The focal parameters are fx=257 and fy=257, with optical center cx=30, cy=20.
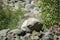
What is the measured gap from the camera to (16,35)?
17.2 meters

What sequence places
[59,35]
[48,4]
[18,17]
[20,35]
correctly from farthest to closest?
Answer: [18,17], [20,35], [59,35], [48,4]

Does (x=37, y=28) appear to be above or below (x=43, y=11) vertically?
below

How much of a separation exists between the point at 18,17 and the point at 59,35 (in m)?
4.62

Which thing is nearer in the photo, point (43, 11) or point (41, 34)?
point (43, 11)

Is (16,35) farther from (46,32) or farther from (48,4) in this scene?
(48,4)

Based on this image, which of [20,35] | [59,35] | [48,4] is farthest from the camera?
[20,35]

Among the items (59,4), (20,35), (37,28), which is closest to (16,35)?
(20,35)

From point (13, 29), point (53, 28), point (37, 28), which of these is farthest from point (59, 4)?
point (13, 29)

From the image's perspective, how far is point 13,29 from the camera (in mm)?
18328

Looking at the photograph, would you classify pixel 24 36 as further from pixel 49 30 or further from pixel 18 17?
pixel 18 17

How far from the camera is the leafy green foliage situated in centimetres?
1471

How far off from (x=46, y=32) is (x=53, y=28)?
55 cm

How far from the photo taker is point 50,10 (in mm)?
14820

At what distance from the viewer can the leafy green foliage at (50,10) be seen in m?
14.7
